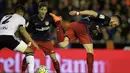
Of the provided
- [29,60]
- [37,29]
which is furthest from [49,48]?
[29,60]

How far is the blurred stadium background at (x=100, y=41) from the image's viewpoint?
16.7m

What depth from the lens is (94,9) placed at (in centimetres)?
1916

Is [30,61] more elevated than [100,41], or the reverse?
[30,61]

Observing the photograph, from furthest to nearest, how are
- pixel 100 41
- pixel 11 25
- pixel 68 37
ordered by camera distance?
1. pixel 100 41
2. pixel 68 37
3. pixel 11 25

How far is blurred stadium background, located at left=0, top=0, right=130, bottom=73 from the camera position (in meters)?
16.7

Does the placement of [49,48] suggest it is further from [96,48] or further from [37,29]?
[96,48]

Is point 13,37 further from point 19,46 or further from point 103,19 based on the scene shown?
point 103,19

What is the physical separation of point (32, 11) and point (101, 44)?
2999 mm

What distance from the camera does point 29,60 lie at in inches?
472

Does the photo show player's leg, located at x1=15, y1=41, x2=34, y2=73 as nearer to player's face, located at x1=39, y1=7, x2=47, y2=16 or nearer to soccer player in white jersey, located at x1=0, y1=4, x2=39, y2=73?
soccer player in white jersey, located at x1=0, y1=4, x2=39, y2=73

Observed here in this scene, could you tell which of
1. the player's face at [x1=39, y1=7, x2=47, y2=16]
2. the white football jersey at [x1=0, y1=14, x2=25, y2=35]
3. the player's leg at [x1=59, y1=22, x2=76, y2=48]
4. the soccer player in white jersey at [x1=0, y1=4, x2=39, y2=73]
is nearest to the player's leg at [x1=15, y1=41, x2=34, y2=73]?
the soccer player in white jersey at [x1=0, y1=4, x2=39, y2=73]

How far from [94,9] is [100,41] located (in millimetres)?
1715

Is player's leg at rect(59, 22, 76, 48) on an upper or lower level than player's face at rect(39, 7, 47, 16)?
lower

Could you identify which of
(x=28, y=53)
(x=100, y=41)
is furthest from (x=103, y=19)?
(x=100, y=41)
